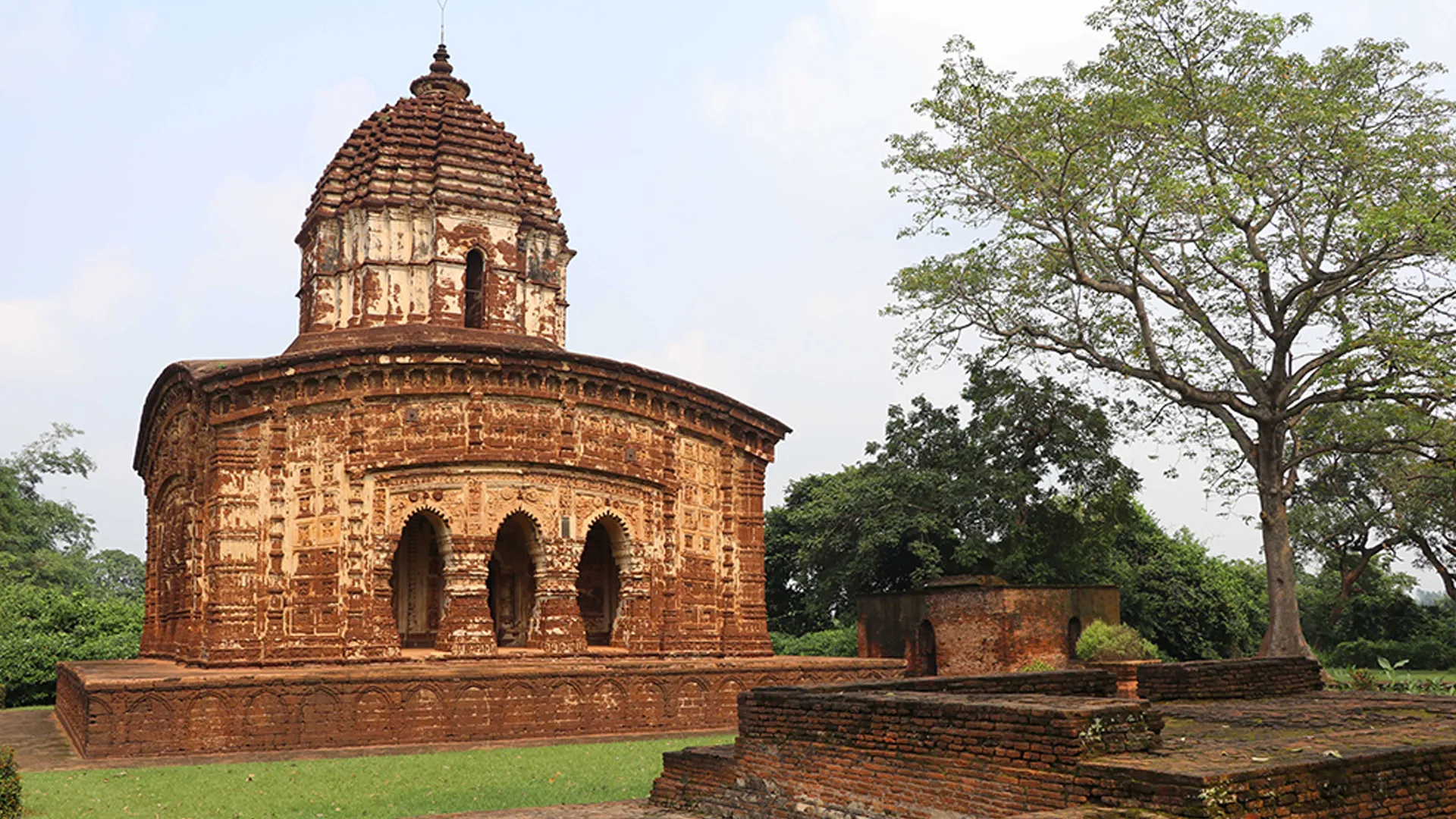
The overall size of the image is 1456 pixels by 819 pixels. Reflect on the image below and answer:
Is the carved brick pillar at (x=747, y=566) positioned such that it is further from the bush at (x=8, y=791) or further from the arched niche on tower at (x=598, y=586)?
the bush at (x=8, y=791)

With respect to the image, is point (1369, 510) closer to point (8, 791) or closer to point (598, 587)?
point (598, 587)

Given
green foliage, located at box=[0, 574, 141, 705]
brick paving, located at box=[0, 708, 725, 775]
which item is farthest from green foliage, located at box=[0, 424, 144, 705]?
brick paving, located at box=[0, 708, 725, 775]

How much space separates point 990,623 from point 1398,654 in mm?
20978

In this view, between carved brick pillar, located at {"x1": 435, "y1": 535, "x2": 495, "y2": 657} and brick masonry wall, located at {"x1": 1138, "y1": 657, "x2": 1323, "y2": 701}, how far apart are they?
8.73 m

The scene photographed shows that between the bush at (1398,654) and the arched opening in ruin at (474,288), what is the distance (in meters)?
29.1

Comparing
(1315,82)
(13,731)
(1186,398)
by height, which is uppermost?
(1315,82)

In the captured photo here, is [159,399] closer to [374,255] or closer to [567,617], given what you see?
[374,255]

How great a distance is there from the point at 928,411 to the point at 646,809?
21877 mm

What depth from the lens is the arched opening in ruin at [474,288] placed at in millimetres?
20828

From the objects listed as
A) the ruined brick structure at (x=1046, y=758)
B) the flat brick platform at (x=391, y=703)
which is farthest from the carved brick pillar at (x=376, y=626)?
the ruined brick structure at (x=1046, y=758)

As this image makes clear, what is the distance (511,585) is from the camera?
1931 cm

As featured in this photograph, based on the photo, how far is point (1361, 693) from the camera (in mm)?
11742

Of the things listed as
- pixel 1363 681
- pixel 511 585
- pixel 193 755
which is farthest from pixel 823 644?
pixel 193 755

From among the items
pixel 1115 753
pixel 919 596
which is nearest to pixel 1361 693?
pixel 1115 753
